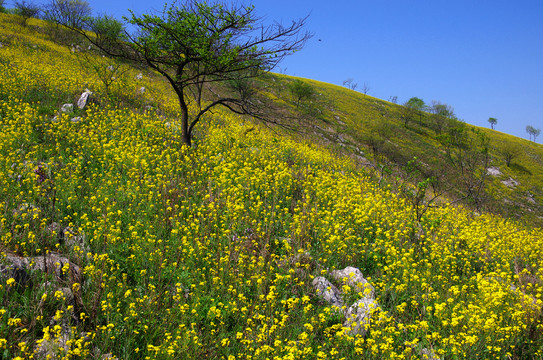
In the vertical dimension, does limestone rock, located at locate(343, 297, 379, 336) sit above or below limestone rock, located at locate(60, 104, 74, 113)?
below

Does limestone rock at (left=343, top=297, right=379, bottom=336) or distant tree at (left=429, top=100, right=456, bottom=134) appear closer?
limestone rock at (left=343, top=297, right=379, bottom=336)

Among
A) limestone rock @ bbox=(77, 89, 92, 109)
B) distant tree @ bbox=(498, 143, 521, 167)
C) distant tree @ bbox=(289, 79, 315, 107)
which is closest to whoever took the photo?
limestone rock @ bbox=(77, 89, 92, 109)

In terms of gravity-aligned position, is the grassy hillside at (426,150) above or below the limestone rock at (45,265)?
above

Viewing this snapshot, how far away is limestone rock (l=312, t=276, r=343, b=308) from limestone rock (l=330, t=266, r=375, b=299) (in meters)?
0.25

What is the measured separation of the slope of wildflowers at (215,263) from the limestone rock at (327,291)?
0.17 meters

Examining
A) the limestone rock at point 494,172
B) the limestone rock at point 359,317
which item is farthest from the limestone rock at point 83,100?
the limestone rock at point 494,172

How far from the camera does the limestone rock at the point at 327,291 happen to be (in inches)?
197

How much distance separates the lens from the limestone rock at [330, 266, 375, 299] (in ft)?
16.7

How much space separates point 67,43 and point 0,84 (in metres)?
19.9

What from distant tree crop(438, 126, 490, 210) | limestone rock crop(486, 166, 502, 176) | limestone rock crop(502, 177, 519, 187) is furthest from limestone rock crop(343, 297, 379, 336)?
limestone rock crop(486, 166, 502, 176)

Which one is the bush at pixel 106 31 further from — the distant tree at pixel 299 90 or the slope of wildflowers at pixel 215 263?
the distant tree at pixel 299 90

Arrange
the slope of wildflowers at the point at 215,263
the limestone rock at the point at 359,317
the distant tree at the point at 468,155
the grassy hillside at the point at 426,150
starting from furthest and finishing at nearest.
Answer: the grassy hillside at the point at 426,150 → the distant tree at the point at 468,155 → the limestone rock at the point at 359,317 → the slope of wildflowers at the point at 215,263

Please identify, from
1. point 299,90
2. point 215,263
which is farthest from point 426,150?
point 215,263

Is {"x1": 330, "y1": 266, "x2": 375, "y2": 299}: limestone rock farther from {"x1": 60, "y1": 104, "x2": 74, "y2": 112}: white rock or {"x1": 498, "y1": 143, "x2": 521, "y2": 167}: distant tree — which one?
{"x1": 498, "y1": 143, "x2": 521, "y2": 167}: distant tree
